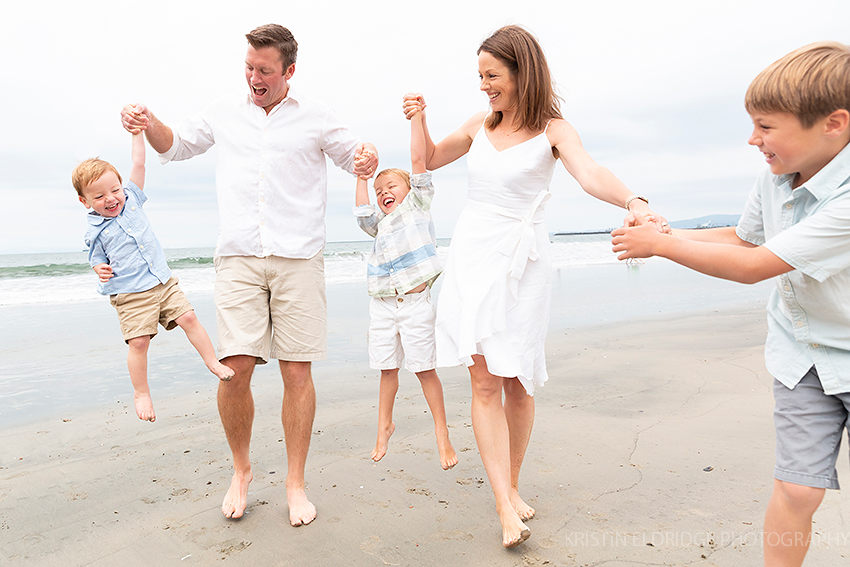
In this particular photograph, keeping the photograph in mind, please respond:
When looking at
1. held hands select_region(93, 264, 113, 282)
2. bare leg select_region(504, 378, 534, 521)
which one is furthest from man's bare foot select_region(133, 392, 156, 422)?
bare leg select_region(504, 378, 534, 521)

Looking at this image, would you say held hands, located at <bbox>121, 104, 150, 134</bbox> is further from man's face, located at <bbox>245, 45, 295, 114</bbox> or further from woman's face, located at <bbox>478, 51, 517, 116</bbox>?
woman's face, located at <bbox>478, 51, 517, 116</bbox>

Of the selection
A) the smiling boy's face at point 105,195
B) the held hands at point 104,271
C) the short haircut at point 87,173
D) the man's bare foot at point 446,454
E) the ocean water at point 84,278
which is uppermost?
the short haircut at point 87,173

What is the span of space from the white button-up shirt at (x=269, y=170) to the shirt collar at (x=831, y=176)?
7.72ft

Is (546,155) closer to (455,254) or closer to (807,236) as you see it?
(455,254)

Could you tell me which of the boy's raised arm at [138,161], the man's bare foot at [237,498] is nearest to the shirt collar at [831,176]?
the man's bare foot at [237,498]

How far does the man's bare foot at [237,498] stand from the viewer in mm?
3016

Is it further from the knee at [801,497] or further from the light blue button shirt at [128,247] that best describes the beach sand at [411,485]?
the light blue button shirt at [128,247]

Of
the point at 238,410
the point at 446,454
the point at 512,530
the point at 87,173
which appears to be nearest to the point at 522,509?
the point at 512,530

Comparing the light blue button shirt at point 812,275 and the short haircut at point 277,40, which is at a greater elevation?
the short haircut at point 277,40

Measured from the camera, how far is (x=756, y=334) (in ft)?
25.3

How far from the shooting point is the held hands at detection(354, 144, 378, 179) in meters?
3.28

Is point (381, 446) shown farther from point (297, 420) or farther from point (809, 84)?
point (809, 84)

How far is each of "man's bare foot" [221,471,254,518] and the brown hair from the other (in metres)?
2.38

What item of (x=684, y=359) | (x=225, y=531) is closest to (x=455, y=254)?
(x=225, y=531)
